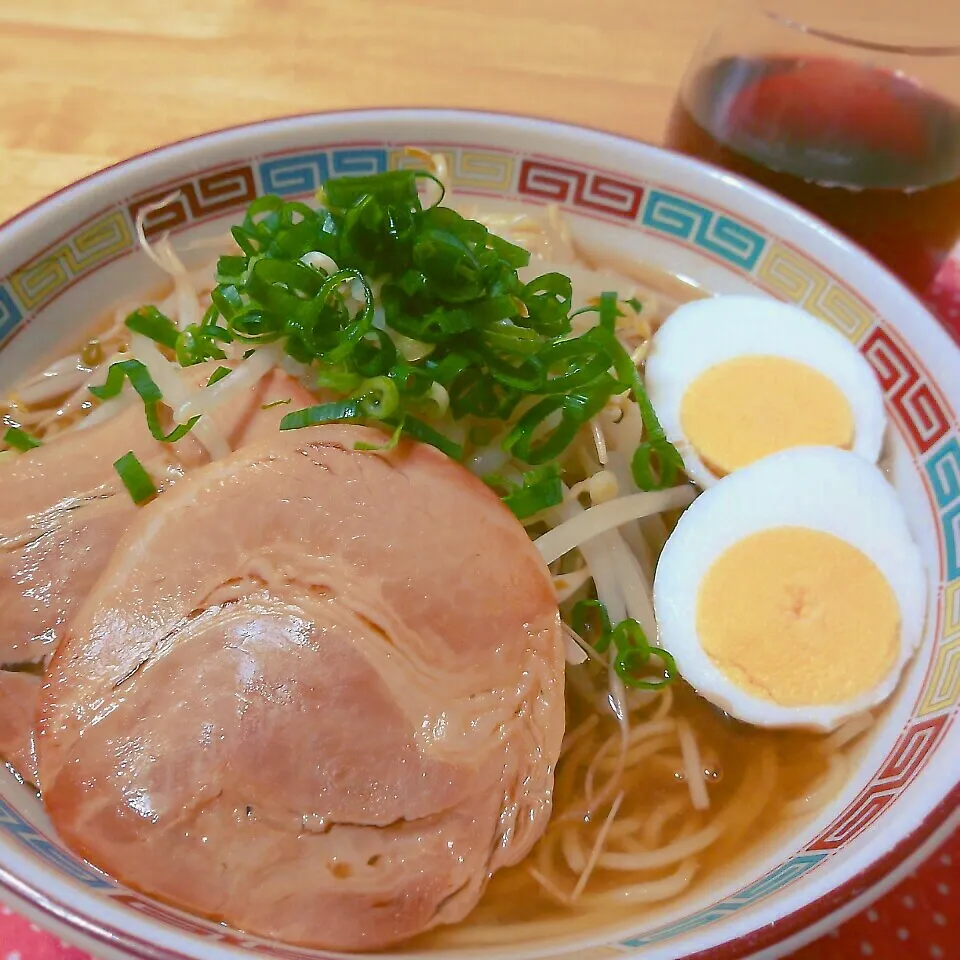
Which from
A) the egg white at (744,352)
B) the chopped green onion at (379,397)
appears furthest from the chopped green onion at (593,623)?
the chopped green onion at (379,397)

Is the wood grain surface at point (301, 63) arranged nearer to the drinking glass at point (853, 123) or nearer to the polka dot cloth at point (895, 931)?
the drinking glass at point (853, 123)

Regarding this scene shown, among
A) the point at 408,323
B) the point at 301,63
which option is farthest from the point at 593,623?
the point at 301,63

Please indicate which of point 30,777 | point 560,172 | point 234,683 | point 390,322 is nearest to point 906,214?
point 560,172

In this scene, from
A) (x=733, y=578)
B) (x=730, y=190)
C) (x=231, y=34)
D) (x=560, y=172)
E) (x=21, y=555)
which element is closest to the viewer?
(x=21, y=555)

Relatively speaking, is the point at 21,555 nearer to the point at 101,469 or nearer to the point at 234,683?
the point at 101,469

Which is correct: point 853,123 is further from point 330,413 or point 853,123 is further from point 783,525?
point 330,413

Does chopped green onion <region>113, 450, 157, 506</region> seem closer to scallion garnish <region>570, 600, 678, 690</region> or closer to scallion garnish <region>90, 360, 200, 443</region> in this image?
scallion garnish <region>90, 360, 200, 443</region>

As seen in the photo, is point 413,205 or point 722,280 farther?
point 722,280
